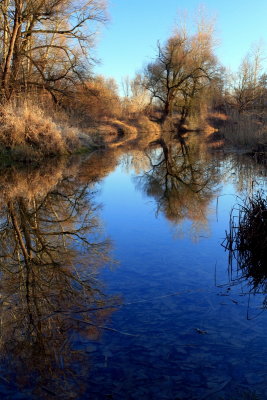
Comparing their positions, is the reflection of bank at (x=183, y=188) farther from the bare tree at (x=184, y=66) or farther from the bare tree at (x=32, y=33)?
the bare tree at (x=184, y=66)

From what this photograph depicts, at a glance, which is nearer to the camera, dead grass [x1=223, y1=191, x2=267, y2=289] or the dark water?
the dark water

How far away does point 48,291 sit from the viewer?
3941mm

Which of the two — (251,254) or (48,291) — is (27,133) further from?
(251,254)

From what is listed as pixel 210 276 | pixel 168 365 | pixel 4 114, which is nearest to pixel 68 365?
pixel 168 365

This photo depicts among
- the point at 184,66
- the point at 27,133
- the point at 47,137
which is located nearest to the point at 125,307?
the point at 27,133

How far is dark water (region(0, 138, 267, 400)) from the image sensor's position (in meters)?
2.56

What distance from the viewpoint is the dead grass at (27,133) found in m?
14.4

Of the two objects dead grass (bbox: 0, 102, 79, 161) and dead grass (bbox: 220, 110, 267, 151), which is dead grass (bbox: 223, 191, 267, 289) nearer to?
dead grass (bbox: 0, 102, 79, 161)

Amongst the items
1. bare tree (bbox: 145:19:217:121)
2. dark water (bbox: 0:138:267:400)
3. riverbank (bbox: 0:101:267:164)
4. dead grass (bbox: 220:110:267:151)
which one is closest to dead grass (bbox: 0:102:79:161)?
riverbank (bbox: 0:101:267:164)

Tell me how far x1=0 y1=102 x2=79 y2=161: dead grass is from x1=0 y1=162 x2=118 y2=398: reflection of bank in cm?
697

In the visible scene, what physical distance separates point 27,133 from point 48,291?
1192cm

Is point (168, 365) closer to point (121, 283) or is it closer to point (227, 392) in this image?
point (227, 392)

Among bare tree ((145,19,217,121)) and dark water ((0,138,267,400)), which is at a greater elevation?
bare tree ((145,19,217,121))

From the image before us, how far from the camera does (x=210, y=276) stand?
174 inches
